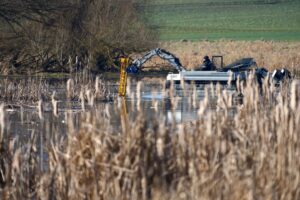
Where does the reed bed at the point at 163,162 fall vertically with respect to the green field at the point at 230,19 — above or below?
below

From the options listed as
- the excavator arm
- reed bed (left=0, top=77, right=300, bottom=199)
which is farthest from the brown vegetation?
reed bed (left=0, top=77, right=300, bottom=199)

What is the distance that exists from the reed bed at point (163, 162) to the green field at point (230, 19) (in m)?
59.3

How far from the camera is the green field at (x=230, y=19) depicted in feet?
242

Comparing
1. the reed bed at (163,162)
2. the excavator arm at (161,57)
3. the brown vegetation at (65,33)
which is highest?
the brown vegetation at (65,33)

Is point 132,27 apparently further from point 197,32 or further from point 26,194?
point 197,32

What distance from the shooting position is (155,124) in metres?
8.07

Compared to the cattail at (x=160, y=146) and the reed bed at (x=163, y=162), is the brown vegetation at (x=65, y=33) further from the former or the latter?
the cattail at (x=160, y=146)

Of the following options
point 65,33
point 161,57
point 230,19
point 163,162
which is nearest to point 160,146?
point 163,162

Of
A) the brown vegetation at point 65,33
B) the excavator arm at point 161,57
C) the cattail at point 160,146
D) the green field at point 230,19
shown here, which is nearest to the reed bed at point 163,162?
the cattail at point 160,146

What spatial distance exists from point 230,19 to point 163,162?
7986cm

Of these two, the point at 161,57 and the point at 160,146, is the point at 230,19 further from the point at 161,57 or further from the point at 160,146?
the point at 160,146

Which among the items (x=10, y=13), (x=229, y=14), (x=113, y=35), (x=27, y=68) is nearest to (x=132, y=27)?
(x=113, y=35)

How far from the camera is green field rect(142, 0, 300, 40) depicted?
7381 centimetres

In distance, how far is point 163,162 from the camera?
7.99m
